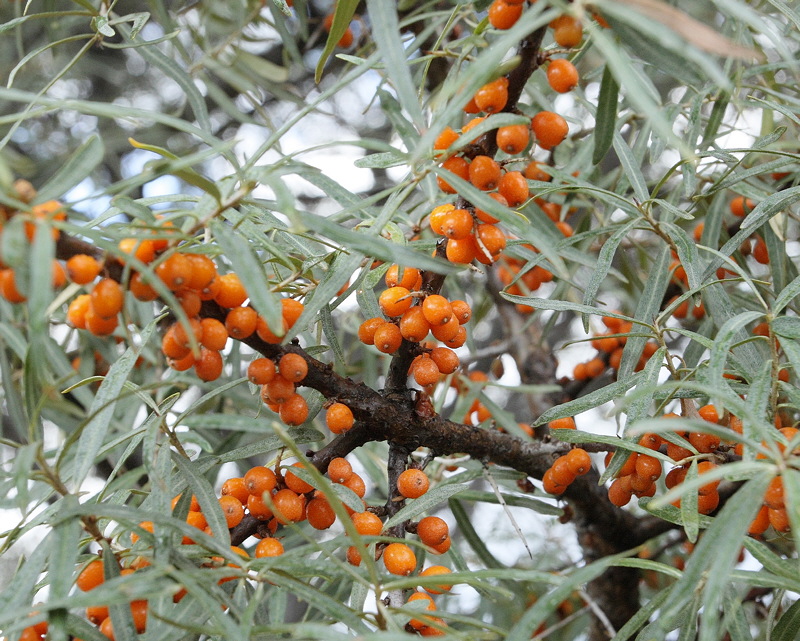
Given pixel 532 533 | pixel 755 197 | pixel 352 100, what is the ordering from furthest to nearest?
pixel 352 100 → pixel 532 533 → pixel 755 197

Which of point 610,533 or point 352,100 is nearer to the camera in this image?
point 610,533

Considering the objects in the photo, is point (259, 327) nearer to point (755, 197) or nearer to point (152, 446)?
point (152, 446)

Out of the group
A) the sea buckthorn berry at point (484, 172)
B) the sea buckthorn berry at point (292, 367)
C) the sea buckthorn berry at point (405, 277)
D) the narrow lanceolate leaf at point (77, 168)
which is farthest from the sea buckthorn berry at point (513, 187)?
the narrow lanceolate leaf at point (77, 168)

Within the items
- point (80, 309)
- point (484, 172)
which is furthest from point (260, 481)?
point (484, 172)

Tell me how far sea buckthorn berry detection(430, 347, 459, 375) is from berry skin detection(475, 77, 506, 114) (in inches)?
10.6

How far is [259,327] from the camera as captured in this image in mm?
652

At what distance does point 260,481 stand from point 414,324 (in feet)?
0.73

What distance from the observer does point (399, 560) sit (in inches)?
27.4

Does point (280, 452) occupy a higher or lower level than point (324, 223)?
lower

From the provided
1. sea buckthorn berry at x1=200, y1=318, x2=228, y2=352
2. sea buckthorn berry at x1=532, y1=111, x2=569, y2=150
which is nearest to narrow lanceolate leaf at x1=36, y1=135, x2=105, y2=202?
sea buckthorn berry at x1=200, y1=318, x2=228, y2=352

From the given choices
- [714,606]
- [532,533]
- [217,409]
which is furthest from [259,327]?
[532,533]

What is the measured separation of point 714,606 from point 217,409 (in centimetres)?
115

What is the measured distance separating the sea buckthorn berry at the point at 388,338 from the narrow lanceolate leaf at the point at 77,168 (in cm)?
32

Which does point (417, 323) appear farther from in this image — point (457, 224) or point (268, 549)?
point (268, 549)
